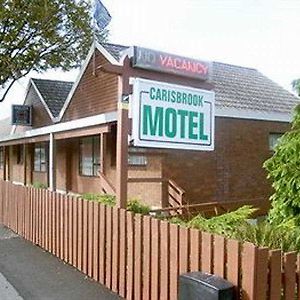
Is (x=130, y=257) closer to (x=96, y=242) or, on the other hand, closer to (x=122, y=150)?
(x=96, y=242)

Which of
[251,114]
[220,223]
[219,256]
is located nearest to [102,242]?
[220,223]

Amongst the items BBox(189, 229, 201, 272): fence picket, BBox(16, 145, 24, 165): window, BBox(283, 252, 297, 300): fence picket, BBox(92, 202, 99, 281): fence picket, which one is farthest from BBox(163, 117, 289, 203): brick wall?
BBox(16, 145, 24, 165): window

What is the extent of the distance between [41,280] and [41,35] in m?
15.2

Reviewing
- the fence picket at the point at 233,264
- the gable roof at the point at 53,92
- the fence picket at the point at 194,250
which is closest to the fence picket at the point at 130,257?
the fence picket at the point at 194,250

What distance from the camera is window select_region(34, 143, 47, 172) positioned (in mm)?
23219

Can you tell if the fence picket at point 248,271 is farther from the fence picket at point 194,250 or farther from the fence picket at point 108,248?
the fence picket at point 108,248

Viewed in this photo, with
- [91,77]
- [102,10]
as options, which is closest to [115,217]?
[102,10]

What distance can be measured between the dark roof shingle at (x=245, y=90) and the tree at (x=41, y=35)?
4.50 metres

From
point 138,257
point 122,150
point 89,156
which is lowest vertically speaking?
point 138,257

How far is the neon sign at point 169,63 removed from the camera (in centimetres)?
625

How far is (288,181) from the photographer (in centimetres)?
646

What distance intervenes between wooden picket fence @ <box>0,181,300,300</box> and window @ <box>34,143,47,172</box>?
552 inches

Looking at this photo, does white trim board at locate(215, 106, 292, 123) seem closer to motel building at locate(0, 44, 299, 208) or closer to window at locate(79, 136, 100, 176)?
motel building at locate(0, 44, 299, 208)

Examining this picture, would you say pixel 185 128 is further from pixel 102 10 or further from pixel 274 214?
pixel 102 10
